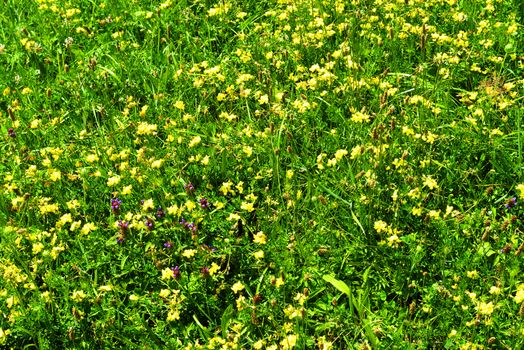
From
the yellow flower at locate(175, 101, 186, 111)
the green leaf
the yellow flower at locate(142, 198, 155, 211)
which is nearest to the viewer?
the green leaf

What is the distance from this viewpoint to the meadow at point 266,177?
301cm

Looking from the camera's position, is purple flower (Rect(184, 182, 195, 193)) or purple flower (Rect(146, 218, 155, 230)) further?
purple flower (Rect(184, 182, 195, 193))

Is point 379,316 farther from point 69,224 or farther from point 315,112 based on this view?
point 69,224

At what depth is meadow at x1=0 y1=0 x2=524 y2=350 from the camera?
3.01 meters

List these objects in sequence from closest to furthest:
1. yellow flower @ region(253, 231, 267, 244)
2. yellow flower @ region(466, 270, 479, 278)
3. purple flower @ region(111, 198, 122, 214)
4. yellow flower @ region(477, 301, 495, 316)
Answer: yellow flower @ region(477, 301, 495, 316) → yellow flower @ region(466, 270, 479, 278) → yellow flower @ region(253, 231, 267, 244) → purple flower @ region(111, 198, 122, 214)

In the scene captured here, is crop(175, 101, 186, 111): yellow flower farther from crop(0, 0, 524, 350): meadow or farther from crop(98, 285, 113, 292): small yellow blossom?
crop(98, 285, 113, 292): small yellow blossom

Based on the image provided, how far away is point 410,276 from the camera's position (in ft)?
10.1

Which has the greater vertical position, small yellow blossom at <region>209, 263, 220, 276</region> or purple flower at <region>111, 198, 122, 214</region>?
purple flower at <region>111, 198, 122, 214</region>

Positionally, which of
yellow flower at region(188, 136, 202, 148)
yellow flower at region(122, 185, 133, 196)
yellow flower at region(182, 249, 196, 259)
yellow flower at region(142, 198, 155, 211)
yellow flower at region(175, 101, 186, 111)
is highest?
yellow flower at region(175, 101, 186, 111)

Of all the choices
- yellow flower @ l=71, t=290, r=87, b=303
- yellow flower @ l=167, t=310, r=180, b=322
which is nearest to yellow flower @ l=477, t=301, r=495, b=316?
yellow flower @ l=167, t=310, r=180, b=322

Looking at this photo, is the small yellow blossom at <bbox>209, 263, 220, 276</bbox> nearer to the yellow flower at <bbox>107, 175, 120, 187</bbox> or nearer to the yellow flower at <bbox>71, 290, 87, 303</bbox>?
the yellow flower at <bbox>71, 290, 87, 303</bbox>

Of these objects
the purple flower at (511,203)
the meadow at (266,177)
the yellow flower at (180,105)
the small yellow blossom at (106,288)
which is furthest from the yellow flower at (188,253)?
the purple flower at (511,203)

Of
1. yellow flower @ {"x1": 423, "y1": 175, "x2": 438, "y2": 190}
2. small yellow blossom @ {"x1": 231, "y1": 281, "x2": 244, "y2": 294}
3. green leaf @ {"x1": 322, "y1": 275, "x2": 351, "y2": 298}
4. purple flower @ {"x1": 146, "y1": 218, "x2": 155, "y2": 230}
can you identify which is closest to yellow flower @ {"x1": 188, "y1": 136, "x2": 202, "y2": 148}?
purple flower @ {"x1": 146, "y1": 218, "x2": 155, "y2": 230}

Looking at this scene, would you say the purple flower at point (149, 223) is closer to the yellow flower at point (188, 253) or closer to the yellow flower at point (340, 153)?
the yellow flower at point (188, 253)
